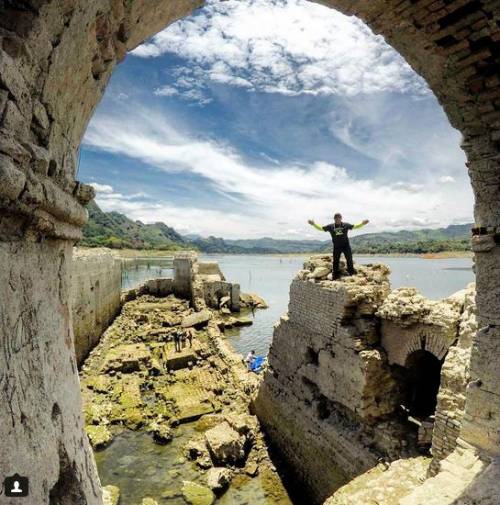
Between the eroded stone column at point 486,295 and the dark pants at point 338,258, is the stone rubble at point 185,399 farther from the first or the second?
the eroded stone column at point 486,295

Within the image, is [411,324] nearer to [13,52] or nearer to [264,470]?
[264,470]

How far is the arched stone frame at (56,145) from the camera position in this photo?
1.61m

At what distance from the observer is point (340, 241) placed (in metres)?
8.47

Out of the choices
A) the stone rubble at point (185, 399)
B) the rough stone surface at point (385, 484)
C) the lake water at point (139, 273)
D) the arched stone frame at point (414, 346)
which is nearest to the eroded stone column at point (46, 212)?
the rough stone surface at point (385, 484)

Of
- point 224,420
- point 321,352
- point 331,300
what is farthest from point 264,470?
point 331,300

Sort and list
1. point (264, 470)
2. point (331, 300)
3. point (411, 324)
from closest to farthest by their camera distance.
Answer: point (411, 324)
point (331, 300)
point (264, 470)

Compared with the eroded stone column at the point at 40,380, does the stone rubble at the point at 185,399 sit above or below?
below

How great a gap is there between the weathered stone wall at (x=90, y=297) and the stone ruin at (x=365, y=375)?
762cm

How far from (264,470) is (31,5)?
949 centimetres

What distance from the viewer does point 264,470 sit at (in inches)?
338

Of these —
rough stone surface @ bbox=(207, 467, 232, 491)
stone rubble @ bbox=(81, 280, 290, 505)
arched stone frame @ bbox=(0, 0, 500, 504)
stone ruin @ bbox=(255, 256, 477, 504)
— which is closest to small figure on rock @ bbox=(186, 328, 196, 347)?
stone rubble @ bbox=(81, 280, 290, 505)

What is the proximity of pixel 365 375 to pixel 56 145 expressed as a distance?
652cm

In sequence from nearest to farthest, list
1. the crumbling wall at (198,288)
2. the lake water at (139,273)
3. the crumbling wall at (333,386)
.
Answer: the crumbling wall at (333,386) < the crumbling wall at (198,288) < the lake water at (139,273)

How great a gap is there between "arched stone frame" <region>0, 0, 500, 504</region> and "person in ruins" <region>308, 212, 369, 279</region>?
5.03 meters
